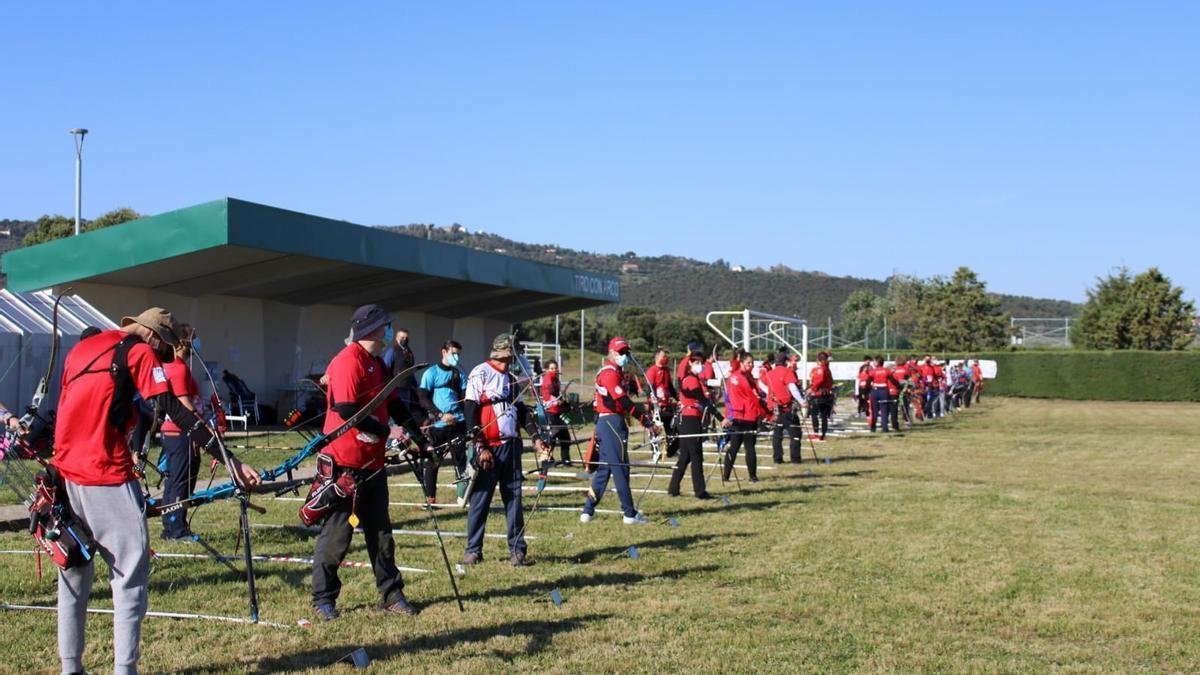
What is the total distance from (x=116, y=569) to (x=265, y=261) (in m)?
18.3

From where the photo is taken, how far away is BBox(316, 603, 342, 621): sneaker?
717 cm

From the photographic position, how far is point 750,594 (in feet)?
27.1

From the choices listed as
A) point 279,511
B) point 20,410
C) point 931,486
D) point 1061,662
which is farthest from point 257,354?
point 1061,662

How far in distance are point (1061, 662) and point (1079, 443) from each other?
65.8 feet

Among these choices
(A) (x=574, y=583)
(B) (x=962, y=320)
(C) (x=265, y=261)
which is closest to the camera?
(A) (x=574, y=583)

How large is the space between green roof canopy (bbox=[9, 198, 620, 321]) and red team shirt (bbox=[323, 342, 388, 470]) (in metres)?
14.0

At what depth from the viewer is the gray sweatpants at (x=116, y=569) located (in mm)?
5250

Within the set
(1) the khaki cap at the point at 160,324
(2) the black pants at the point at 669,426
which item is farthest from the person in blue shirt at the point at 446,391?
(1) the khaki cap at the point at 160,324

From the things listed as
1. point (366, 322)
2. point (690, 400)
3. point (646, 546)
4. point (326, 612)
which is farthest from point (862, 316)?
point (326, 612)

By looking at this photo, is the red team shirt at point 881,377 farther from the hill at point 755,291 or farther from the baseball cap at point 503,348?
the hill at point 755,291

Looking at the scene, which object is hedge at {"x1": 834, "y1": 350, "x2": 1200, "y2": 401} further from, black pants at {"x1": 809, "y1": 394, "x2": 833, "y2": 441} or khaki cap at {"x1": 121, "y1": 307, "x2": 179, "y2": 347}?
khaki cap at {"x1": 121, "y1": 307, "x2": 179, "y2": 347}

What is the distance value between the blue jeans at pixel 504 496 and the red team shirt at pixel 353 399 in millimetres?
1994

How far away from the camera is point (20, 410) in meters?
19.3

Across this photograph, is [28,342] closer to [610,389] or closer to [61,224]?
[610,389]
